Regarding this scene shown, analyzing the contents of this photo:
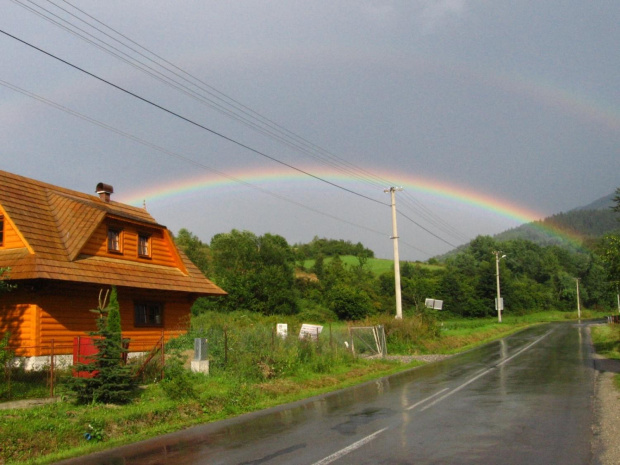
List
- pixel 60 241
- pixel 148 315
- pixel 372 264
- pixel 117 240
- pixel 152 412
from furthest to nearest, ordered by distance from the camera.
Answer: pixel 372 264
pixel 148 315
pixel 117 240
pixel 60 241
pixel 152 412

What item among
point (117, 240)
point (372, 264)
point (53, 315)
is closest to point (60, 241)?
point (53, 315)

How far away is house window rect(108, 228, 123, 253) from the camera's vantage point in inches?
906

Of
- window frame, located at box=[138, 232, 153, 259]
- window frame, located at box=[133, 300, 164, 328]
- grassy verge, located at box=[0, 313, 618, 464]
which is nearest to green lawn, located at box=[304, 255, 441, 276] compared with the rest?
window frame, located at box=[138, 232, 153, 259]

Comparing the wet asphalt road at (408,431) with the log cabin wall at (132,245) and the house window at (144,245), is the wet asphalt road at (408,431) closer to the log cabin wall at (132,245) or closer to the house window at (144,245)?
the log cabin wall at (132,245)

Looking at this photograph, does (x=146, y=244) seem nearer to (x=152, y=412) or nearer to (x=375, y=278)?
(x=152, y=412)

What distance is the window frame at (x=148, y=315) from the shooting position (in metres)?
23.0

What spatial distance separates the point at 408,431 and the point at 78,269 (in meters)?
14.2

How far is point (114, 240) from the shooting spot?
23.3 m

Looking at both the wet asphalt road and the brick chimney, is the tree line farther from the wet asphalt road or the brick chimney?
the brick chimney

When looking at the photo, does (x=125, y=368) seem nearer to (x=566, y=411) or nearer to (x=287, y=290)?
(x=566, y=411)

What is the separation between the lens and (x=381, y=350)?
28.2m

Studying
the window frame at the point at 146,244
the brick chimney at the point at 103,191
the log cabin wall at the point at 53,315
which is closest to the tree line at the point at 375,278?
the window frame at the point at 146,244

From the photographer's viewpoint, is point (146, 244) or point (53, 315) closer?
point (53, 315)

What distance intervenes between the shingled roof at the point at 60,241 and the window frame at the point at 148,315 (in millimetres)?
1191
